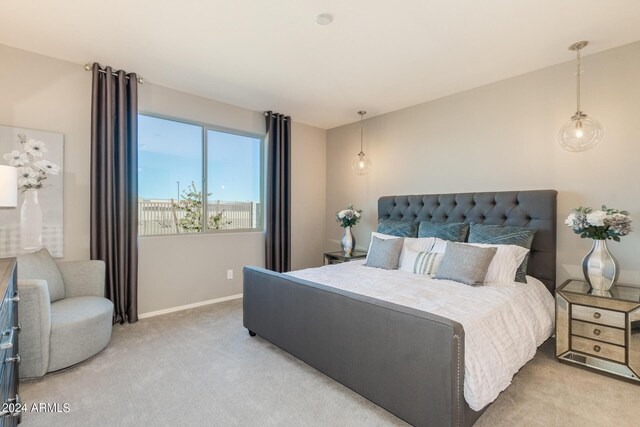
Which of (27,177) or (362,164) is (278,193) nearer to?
(362,164)

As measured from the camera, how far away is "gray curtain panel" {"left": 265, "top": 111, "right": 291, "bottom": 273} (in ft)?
15.2

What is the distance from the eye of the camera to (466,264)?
2.74 meters

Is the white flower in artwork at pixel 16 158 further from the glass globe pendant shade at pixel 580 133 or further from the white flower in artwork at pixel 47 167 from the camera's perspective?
the glass globe pendant shade at pixel 580 133

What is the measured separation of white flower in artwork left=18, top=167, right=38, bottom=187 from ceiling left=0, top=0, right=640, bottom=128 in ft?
3.73

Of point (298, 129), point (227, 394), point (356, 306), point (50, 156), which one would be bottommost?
point (227, 394)

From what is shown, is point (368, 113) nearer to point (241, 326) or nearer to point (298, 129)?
point (298, 129)

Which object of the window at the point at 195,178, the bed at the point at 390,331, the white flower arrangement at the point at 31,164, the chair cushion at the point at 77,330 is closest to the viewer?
the bed at the point at 390,331

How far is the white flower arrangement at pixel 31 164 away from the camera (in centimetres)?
286

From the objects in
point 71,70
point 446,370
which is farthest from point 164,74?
point 446,370

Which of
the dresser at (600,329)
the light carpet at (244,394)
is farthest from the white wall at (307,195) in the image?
Result: the dresser at (600,329)

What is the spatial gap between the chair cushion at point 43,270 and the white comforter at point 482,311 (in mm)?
2156

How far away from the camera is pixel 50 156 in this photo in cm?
303

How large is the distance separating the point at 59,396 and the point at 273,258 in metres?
2.87

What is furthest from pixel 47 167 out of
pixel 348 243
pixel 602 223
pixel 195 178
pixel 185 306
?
pixel 602 223
